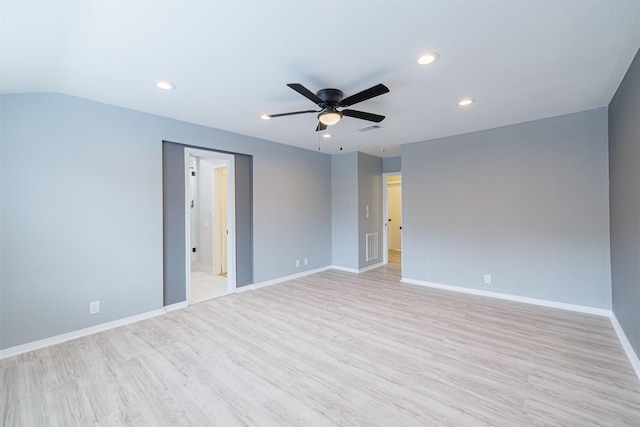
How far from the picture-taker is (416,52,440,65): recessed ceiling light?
2129mm

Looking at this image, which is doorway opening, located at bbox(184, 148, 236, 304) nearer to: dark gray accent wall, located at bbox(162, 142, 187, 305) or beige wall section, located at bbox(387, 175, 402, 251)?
dark gray accent wall, located at bbox(162, 142, 187, 305)

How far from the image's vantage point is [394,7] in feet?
5.37

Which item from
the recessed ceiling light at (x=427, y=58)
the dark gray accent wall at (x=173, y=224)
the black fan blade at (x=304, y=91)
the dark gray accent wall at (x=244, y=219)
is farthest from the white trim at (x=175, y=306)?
the recessed ceiling light at (x=427, y=58)

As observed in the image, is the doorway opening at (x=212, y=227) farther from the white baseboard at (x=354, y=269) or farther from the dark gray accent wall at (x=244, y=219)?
the white baseboard at (x=354, y=269)

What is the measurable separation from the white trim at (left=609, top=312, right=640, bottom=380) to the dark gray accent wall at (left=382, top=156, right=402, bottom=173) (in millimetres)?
4245

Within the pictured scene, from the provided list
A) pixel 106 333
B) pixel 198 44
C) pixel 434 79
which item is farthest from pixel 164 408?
pixel 434 79

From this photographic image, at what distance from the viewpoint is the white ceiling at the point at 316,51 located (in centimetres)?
166

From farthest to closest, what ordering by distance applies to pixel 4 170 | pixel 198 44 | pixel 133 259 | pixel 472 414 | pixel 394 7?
pixel 133 259
pixel 4 170
pixel 198 44
pixel 472 414
pixel 394 7

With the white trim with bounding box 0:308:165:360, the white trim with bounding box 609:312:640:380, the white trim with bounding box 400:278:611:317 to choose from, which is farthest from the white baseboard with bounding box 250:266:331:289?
the white trim with bounding box 609:312:640:380

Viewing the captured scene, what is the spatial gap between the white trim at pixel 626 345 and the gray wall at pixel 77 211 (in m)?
4.87

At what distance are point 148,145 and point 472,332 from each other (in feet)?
14.6

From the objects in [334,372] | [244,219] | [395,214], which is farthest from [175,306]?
[395,214]

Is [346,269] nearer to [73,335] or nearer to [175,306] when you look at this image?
[175,306]

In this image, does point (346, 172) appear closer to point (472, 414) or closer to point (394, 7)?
point (394, 7)
